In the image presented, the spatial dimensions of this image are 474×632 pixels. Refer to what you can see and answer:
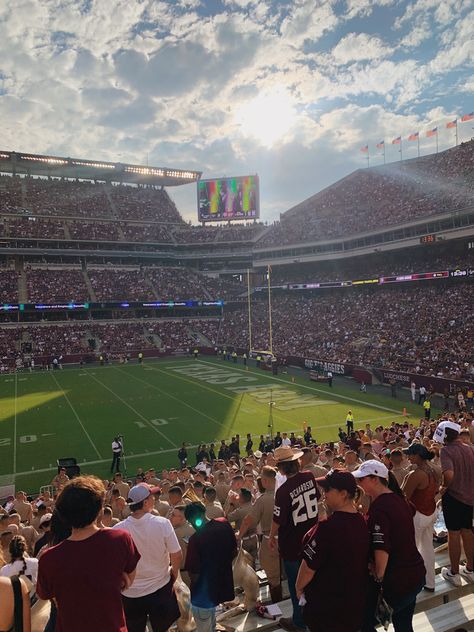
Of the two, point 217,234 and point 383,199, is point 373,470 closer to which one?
point 383,199

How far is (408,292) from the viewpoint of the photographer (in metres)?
45.1

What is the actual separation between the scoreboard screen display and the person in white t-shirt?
234ft

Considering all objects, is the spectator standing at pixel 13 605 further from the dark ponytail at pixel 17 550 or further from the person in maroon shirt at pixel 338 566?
the person in maroon shirt at pixel 338 566

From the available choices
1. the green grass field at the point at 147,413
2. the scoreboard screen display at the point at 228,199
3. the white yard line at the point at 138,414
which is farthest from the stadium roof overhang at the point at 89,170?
the white yard line at the point at 138,414

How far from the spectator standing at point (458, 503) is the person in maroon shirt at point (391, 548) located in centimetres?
173

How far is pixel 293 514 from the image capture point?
15.1 feet

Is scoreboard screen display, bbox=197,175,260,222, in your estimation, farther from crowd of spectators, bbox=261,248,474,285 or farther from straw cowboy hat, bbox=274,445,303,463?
straw cowboy hat, bbox=274,445,303,463

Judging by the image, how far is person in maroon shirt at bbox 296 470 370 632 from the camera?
10.7 feet

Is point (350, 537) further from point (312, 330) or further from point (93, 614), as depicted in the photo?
point (312, 330)

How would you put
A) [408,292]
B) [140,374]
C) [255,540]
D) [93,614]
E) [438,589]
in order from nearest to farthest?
[93,614] → [438,589] → [255,540] → [140,374] → [408,292]

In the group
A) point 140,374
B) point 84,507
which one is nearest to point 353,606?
point 84,507

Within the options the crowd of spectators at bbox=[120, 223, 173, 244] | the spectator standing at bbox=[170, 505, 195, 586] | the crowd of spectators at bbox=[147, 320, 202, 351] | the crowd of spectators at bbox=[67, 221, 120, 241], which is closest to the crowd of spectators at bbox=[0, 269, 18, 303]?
the crowd of spectators at bbox=[67, 221, 120, 241]

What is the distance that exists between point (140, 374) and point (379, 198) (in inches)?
1447

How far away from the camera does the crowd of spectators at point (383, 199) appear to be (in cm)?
4672
